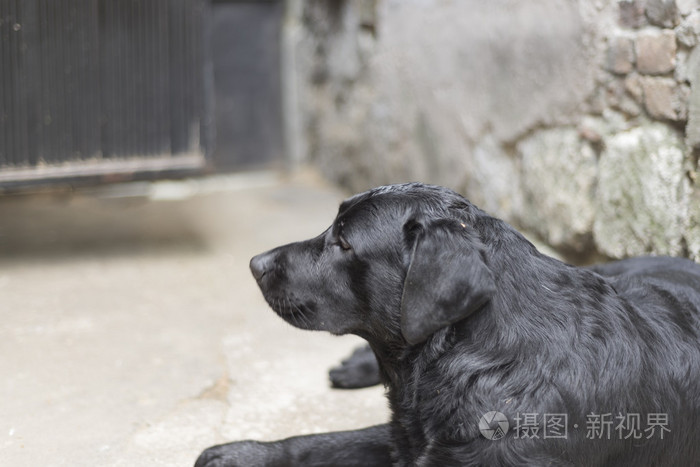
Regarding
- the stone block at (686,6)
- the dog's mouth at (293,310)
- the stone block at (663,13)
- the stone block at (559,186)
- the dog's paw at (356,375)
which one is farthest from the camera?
the stone block at (559,186)

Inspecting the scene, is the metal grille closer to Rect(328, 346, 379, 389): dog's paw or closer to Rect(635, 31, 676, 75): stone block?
Rect(328, 346, 379, 389): dog's paw

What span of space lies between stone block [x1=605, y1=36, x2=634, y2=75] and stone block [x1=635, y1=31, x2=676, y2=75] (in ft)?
0.15

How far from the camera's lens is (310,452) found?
2.37m

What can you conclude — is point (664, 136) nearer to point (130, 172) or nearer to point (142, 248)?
point (130, 172)

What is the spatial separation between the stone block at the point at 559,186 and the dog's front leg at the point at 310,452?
1652mm

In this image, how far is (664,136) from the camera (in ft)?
9.75

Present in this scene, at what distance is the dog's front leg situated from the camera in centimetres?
234

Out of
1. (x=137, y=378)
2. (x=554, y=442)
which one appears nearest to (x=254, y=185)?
(x=137, y=378)

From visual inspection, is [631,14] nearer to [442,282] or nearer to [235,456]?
[442,282]

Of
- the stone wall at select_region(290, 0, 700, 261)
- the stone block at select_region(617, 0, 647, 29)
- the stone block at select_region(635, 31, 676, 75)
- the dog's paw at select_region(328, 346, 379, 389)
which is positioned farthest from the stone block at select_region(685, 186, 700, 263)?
the dog's paw at select_region(328, 346, 379, 389)

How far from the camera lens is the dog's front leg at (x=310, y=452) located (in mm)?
2338

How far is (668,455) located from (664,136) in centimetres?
138

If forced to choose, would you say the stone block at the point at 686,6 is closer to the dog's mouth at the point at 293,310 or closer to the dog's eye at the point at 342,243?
the dog's eye at the point at 342,243

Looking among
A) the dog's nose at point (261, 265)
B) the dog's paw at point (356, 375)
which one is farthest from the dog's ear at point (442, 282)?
the dog's paw at point (356, 375)
